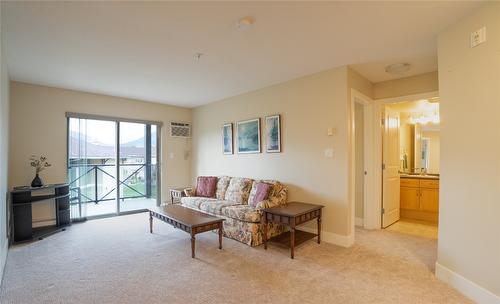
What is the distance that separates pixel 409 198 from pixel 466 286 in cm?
273

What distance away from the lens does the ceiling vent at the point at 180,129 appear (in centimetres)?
568

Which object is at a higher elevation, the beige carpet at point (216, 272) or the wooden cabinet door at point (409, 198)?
the wooden cabinet door at point (409, 198)

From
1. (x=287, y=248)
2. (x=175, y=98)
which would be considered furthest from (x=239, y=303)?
Result: (x=175, y=98)

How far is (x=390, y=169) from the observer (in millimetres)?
4105

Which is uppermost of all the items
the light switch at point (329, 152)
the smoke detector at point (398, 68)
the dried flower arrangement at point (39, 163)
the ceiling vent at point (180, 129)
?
the smoke detector at point (398, 68)

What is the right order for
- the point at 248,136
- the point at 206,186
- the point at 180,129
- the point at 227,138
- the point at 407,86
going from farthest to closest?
the point at 180,129 < the point at 227,138 < the point at 206,186 < the point at 248,136 < the point at 407,86

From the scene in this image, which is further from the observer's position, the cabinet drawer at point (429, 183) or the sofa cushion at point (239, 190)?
the cabinet drawer at point (429, 183)

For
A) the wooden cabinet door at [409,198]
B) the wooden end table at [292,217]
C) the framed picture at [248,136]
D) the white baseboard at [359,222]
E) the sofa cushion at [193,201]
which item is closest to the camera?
the wooden end table at [292,217]

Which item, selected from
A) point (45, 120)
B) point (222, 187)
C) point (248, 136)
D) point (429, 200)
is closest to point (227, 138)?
point (248, 136)

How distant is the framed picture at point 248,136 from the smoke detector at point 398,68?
210 centimetres

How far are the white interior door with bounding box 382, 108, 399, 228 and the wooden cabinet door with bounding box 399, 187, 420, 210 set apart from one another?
301 millimetres

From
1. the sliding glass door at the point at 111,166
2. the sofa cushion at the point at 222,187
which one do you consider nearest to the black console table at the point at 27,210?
the sliding glass door at the point at 111,166

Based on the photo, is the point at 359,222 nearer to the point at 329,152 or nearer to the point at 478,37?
the point at 329,152

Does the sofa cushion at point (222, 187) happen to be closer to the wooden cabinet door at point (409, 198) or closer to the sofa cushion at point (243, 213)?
the sofa cushion at point (243, 213)
